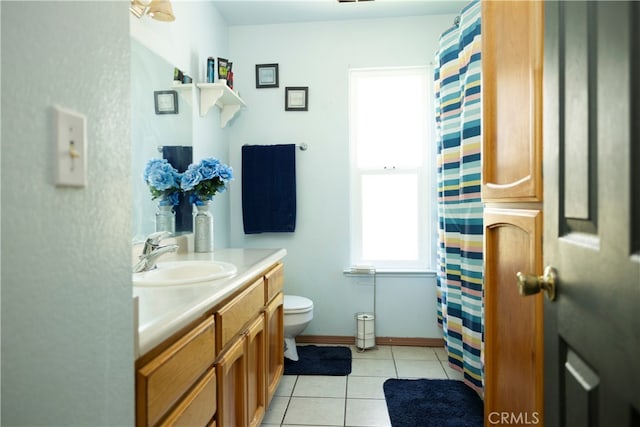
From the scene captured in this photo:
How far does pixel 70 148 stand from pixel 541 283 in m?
0.88

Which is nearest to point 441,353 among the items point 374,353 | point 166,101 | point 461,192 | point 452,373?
point 452,373

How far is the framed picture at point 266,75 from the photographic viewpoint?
10.1 feet

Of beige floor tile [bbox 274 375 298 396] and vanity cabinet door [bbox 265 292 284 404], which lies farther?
beige floor tile [bbox 274 375 298 396]

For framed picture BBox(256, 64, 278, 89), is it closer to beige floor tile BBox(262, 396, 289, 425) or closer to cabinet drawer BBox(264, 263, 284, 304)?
cabinet drawer BBox(264, 263, 284, 304)

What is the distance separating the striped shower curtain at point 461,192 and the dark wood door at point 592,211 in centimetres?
138

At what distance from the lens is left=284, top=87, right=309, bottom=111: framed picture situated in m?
3.08

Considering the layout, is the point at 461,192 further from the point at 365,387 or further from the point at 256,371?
the point at 256,371

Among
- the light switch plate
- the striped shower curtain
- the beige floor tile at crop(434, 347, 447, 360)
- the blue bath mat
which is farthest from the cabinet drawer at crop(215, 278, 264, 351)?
the beige floor tile at crop(434, 347, 447, 360)

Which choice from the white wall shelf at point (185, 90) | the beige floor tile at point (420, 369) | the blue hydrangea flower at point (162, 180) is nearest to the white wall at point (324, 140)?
the beige floor tile at point (420, 369)

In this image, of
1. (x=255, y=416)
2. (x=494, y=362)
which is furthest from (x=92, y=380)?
(x=255, y=416)

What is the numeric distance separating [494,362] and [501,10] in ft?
3.74

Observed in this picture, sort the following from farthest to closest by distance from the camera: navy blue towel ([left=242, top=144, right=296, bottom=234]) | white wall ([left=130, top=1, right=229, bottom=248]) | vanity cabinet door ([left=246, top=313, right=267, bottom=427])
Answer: navy blue towel ([left=242, top=144, right=296, bottom=234])
white wall ([left=130, top=1, right=229, bottom=248])
vanity cabinet door ([left=246, top=313, right=267, bottom=427])

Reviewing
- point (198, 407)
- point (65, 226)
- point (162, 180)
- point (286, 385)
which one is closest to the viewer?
point (65, 226)

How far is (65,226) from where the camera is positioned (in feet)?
1.71
